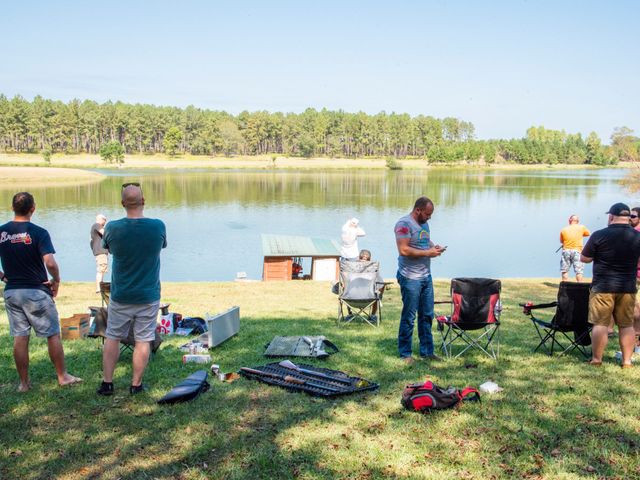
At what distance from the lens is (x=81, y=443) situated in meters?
3.96

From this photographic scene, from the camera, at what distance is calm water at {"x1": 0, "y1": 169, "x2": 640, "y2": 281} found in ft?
76.1

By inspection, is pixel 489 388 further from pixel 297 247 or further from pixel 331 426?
pixel 297 247

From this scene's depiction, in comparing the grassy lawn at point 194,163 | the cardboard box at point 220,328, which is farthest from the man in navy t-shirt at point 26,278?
the grassy lawn at point 194,163

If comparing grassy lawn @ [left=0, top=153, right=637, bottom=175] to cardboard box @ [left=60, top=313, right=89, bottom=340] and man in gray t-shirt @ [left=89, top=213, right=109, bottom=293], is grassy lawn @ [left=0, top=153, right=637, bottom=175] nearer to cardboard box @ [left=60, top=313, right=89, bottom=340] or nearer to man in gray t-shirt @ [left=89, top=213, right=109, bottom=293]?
man in gray t-shirt @ [left=89, top=213, right=109, bottom=293]

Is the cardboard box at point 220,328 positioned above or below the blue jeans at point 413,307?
below

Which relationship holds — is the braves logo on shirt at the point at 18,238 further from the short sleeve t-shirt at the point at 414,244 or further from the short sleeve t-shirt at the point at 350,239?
the short sleeve t-shirt at the point at 350,239

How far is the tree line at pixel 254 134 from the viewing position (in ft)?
382

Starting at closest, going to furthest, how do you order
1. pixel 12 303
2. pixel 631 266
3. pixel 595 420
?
pixel 595 420, pixel 12 303, pixel 631 266

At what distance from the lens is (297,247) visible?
18062 millimetres

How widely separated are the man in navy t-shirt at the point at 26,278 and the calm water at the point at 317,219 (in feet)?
51.0

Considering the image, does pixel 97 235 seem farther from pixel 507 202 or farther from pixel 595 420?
pixel 507 202

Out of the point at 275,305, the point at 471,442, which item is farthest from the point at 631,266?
the point at 275,305

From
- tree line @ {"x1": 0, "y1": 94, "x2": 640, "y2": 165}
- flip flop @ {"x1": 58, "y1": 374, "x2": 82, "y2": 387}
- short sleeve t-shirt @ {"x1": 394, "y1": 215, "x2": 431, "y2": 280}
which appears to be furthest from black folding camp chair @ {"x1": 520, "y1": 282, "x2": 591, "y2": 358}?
tree line @ {"x1": 0, "y1": 94, "x2": 640, "y2": 165}

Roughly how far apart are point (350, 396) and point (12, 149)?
130548mm
